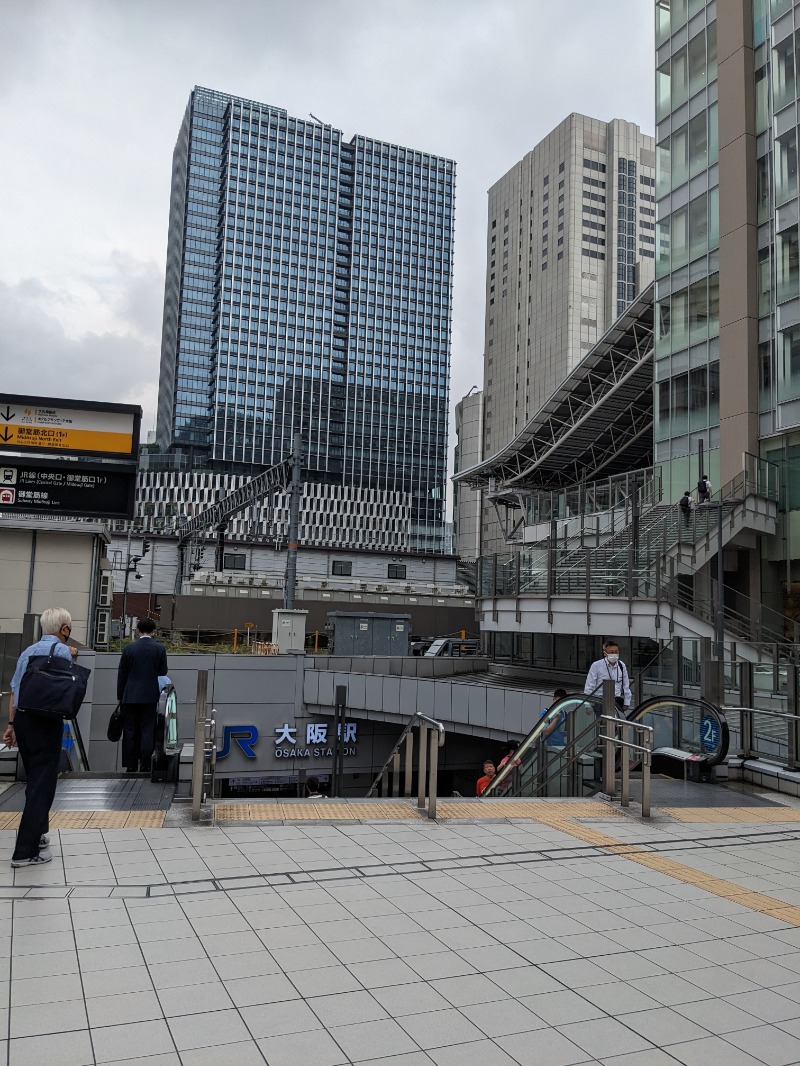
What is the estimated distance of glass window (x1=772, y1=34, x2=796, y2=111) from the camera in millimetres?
28219

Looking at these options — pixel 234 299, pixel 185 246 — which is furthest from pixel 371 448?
pixel 185 246

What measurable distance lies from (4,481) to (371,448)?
12074cm

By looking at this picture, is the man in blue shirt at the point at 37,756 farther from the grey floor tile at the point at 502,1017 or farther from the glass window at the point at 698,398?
the glass window at the point at 698,398

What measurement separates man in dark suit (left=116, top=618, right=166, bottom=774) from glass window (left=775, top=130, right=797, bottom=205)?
87.7 feet

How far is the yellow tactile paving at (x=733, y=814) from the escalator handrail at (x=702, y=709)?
120 centimetres

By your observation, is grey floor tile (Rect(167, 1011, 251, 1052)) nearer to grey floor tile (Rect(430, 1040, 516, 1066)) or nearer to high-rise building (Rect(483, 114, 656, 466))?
grey floor tile (Rect(430, 1040, 516, 1066))

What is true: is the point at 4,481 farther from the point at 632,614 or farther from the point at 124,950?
the point at 632,614

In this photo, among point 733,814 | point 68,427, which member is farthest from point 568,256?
point 733,814

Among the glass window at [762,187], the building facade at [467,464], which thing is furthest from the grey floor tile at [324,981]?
the building facade at [467,464]

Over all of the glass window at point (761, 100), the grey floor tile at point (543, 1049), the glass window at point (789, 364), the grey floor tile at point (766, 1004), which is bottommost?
the grey floor tile at point (766, 1004)

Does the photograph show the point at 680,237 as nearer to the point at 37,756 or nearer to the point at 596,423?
the point at 596,423

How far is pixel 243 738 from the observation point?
2686 cm

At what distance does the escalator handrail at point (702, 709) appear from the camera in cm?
1040

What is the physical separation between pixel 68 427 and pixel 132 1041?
1392 cm
